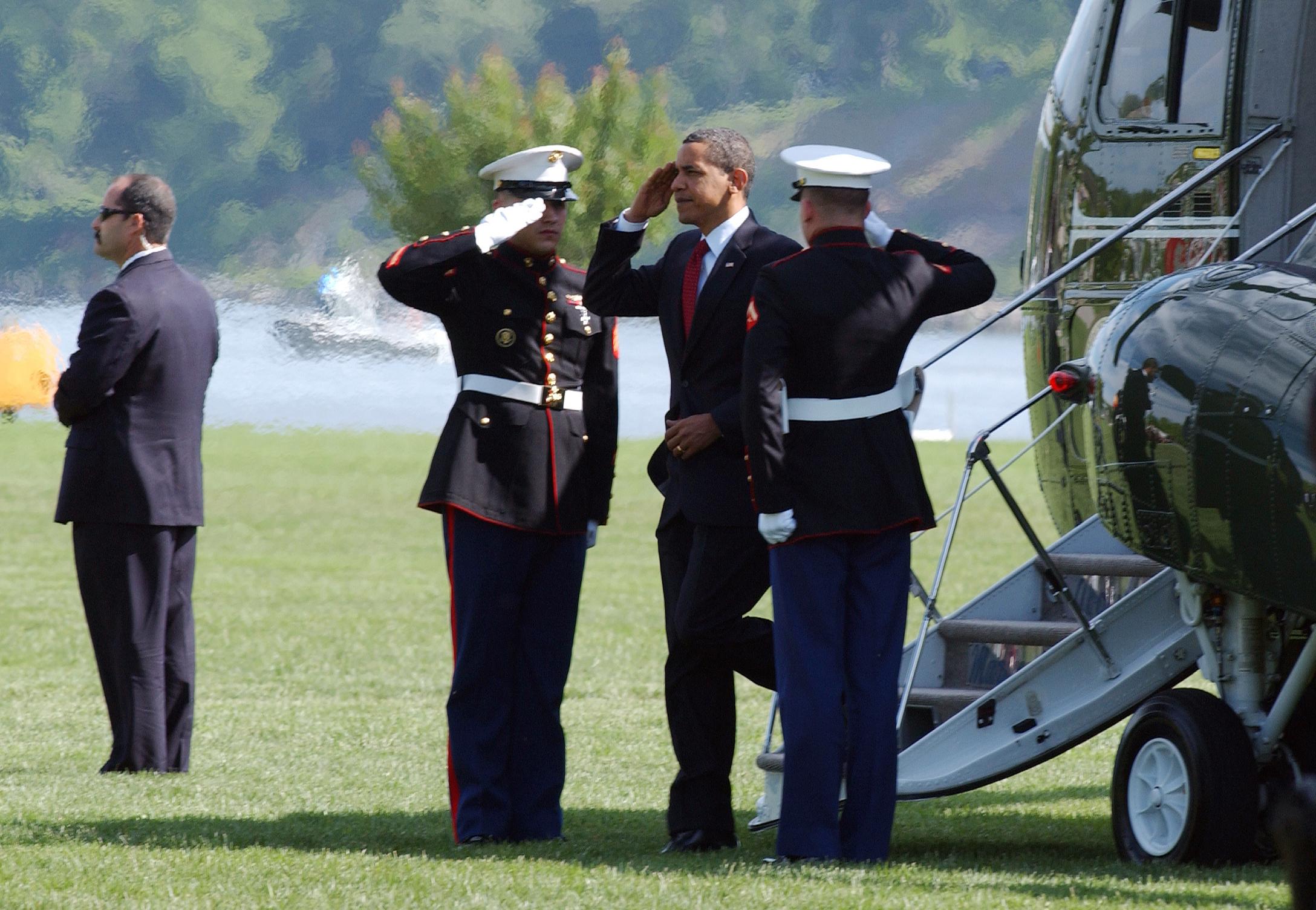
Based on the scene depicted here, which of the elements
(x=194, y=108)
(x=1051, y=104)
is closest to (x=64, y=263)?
(x=194, y=108)

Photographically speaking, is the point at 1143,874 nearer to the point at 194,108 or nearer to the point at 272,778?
the point at 272,778

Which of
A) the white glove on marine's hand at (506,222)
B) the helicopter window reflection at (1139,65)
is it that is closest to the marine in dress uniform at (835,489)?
the white glove on marine's hand at (506,222)

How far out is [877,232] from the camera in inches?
204

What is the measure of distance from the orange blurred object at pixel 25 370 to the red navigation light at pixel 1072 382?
4.20m

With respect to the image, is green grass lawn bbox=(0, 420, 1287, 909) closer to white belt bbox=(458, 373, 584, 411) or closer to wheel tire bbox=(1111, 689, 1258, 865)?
wheel tire bbox=(1111, 689, 1258, 865)

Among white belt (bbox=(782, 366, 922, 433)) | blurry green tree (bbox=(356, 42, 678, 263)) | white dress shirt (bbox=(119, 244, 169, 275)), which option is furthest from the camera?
blurry green tree (bbox=(356, 42, 678, 263))

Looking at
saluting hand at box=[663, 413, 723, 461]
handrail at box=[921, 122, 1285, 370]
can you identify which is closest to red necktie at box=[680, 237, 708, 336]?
saluting hand at box=[663, 413, 723, 461]

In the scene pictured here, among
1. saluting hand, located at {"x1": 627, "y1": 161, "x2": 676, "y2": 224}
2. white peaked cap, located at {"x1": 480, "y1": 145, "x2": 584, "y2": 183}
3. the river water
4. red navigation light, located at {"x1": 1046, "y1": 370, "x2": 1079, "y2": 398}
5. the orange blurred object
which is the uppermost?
white peaked cap, located at {"x1": 480, "y1": 145, "x2": 584, "y2": 183}

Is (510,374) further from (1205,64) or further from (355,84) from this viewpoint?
(355,84)

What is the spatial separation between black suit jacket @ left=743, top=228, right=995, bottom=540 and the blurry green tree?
33.9m

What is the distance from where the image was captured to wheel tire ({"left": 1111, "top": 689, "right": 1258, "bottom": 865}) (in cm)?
469

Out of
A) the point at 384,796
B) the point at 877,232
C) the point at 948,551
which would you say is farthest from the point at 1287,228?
the point at 384,796

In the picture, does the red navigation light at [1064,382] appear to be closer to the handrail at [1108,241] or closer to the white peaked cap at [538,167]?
the handrail at [1108,241]

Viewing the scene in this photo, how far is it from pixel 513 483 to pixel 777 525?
1.00 m
